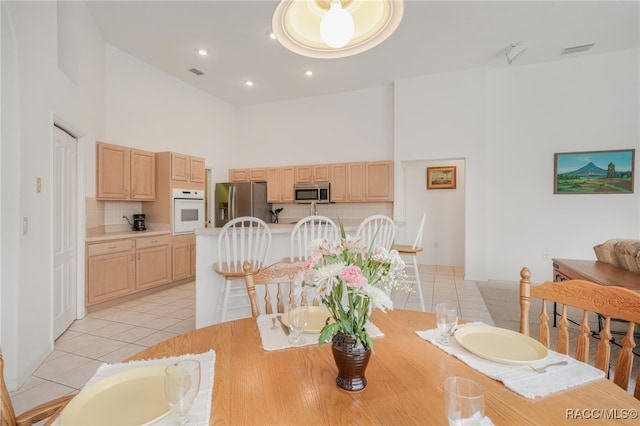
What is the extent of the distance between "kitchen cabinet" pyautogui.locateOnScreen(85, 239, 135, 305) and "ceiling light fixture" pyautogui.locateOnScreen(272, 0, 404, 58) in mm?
3517

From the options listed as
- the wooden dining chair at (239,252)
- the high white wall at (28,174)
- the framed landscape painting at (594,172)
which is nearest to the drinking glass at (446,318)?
the wooden dining chair at (239,252)

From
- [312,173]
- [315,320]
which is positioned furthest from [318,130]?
[315,320]

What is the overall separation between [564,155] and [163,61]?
6.61 meters

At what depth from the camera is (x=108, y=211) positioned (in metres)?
4.28

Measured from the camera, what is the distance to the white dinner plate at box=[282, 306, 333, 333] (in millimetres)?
1197

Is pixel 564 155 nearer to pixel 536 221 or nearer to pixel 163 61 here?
pixel 536 221

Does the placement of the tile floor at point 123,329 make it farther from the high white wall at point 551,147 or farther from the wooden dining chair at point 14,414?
the wooden dining chair at point 14,414

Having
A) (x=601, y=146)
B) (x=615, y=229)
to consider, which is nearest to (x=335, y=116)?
(x=601, y=146)

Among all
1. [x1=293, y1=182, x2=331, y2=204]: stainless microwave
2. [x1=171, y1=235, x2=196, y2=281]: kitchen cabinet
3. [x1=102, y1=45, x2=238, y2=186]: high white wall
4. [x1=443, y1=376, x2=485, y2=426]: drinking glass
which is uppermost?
[x1=102, y1=45, x2=238, y2=186]: high white wall

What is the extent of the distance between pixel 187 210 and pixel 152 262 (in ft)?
3.31

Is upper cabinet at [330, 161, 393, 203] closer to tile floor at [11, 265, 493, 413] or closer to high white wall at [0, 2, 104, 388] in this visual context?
tile floor at [11, 265, 493, 413]

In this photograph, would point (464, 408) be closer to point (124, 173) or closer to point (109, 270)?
point (109, 270)

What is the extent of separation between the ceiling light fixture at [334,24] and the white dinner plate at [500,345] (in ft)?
4.33

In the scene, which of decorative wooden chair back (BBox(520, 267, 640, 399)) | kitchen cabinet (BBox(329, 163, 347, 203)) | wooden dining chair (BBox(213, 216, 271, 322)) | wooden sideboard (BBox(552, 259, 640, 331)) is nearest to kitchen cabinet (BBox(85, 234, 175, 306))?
wooden dining chair (BBox(213, 216, 271, 322))
